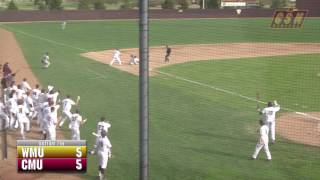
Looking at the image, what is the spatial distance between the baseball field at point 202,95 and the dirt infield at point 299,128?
0.02 metres

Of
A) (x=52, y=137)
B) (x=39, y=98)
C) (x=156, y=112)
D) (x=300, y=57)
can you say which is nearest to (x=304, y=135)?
(x=156, y=112)

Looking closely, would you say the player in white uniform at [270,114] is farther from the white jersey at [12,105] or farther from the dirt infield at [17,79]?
the white jersey at [12,105]

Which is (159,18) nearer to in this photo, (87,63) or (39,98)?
(87,63)

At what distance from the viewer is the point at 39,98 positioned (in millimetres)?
13109

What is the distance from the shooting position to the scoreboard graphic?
6.38 meters

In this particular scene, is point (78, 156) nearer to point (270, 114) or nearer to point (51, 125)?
point (51, 125)

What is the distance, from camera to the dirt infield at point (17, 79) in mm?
8789

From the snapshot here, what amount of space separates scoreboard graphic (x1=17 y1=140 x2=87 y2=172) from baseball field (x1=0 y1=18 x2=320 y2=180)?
8.59 ft

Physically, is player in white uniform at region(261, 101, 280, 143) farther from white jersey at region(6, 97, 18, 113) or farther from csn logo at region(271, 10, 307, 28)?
white jersey at region(6, 97, 18, 113)

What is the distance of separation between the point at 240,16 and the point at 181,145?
30636 mm

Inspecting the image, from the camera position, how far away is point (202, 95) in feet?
56.4

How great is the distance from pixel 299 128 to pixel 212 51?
18.2m

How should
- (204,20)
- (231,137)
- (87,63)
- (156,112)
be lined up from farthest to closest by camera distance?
1. (204,20)
2. (87,63)
3. (156,112)
4. (231,137)

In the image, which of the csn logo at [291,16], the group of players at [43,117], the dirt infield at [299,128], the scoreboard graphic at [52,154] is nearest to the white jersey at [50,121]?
the group of players at [43,117]
